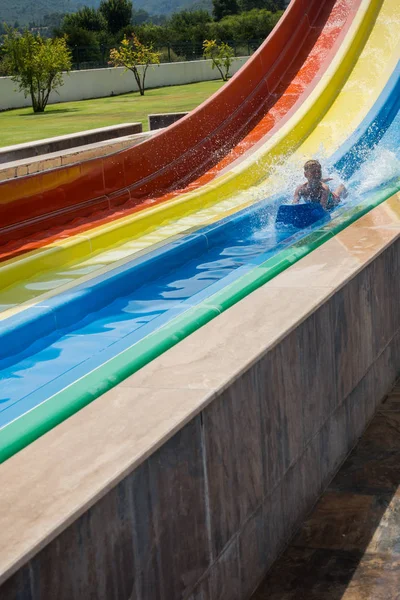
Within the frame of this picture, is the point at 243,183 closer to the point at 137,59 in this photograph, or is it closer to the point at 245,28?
the point at 137,59

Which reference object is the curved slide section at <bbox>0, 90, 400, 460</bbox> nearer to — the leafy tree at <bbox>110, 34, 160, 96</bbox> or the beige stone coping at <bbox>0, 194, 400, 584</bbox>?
the beige stone coping at <bbox>0, 194, 400, 584</bbox>

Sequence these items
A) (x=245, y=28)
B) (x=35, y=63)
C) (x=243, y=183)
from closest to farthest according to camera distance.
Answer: (x=243, y=183)
(x=35, y=63)
(x=245, y=28)

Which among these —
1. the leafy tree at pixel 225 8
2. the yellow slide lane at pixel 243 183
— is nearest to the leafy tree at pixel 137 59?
the yellow slide lane at pixel 243 183

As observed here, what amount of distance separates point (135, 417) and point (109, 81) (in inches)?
1030

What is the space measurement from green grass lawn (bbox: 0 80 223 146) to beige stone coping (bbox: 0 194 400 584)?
11.8m

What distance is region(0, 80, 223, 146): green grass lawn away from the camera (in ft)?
53.2

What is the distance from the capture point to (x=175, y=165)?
8.75 metres

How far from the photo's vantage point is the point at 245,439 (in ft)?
8.99

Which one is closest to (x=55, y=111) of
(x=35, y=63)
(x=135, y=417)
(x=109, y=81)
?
(x=35, y=63)

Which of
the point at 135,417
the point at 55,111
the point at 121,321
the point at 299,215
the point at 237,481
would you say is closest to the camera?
the point at 135,417

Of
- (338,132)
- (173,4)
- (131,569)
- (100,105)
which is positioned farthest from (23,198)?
(173,4)

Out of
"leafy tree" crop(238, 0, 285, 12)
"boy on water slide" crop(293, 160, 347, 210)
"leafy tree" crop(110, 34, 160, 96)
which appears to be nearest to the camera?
"boy on water slide" crop(293, 160, 347, 210)

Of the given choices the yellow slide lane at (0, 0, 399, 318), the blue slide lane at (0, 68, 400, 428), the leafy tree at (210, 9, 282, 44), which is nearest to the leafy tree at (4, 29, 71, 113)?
the yellow slide lane at (0, 0, 399, 318)

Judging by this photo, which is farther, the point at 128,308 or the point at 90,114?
the point at 90,114
